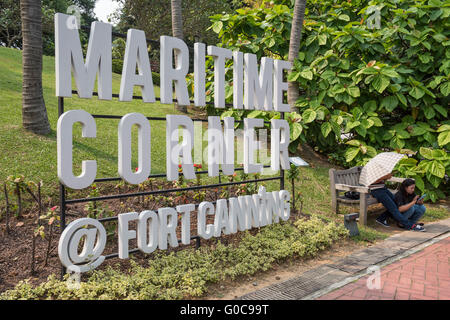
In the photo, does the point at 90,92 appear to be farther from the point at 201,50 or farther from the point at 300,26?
the point at 300,26

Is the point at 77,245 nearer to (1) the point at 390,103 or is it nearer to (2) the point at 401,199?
(2) the point at 401,199

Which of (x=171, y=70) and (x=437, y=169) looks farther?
(x=437, y=169)

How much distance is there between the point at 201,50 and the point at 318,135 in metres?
5.18

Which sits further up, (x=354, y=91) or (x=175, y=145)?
(x=354, y=91)

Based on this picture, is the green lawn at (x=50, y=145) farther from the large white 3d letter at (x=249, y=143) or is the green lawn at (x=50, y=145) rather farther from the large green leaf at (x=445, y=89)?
the large green leaf at (x=445, y=89)

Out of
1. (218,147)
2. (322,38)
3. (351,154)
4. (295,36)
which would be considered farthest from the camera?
(322,38)

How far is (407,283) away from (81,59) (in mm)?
4442

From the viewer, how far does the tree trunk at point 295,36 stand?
8586 mm

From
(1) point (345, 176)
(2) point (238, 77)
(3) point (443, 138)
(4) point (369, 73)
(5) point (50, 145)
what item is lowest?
(1) point (345, 176)

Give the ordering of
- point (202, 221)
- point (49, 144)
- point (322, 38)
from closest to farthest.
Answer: point (202, 221), point (49, 144), point (322, 38)

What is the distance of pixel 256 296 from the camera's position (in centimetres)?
369

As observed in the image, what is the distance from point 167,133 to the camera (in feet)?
14.5

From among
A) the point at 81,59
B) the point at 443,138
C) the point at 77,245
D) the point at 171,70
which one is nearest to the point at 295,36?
the point at 443,138
